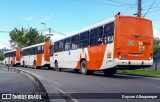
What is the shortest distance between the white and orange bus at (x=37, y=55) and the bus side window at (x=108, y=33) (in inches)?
625

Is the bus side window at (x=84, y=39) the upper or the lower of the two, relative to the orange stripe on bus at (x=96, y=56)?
upper

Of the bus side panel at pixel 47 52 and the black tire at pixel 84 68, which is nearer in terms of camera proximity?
the black tire at pixel 84 68

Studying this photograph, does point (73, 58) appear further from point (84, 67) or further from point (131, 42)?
point (131, 42)

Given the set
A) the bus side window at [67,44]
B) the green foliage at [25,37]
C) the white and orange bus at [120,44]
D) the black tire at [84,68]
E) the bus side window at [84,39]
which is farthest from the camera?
the green foliage at [25,37]

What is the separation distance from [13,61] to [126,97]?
4560cm

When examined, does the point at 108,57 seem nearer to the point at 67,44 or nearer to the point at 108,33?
the point at 108,33

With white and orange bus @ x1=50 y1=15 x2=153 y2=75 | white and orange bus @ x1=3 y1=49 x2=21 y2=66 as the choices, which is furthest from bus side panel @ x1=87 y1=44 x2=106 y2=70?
white and orange bus @ x1=3 y1=49 x2=21 y2=66

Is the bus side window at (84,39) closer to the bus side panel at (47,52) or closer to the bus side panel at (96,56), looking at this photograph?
the bus side panel at (96,56)

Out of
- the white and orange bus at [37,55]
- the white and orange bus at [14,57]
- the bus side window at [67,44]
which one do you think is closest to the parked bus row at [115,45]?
the bus side window at [67,44]

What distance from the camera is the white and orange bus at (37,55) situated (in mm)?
33631

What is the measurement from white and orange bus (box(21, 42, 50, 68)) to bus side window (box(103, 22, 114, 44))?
15.9 meters

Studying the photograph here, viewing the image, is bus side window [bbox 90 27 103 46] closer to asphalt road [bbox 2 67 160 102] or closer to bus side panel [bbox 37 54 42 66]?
asphalt road [bbox 2 67 160 102]

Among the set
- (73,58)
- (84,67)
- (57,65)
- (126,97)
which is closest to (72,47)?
(73,58)

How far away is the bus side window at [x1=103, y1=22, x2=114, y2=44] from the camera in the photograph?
1679 centimetres
